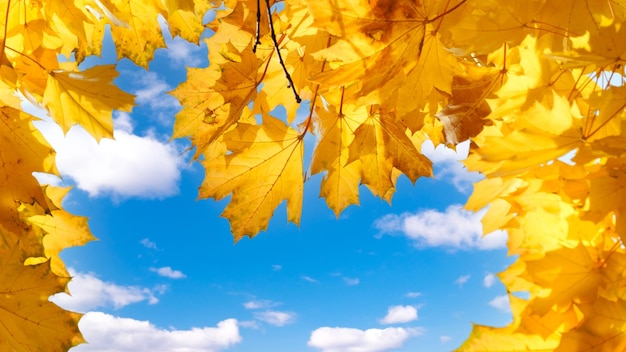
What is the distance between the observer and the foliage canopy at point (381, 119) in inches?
22.4

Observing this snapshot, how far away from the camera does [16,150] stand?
2.79 feet

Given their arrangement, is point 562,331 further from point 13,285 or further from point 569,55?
point 13,285

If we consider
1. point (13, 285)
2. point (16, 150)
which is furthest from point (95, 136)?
point (13, 285)

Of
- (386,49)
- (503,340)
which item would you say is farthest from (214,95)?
(503,340)

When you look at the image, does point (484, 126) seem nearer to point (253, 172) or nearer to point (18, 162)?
point (253, 172)

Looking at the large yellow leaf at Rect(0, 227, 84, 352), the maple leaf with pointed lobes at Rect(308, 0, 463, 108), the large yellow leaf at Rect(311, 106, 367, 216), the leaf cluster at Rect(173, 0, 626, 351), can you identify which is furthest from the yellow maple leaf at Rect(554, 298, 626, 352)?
the large yellow leaf at Rect(0, 227, 84, 352)

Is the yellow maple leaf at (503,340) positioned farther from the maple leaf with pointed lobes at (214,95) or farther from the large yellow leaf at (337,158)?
the maple leaf with pointed lobes at (214,95)

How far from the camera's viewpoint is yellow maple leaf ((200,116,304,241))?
105cm

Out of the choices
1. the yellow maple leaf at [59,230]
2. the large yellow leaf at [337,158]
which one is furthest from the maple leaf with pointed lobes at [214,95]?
the yellow maple leaf at [59,230]

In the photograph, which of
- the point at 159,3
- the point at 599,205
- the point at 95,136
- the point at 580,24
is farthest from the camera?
the point at 159,3

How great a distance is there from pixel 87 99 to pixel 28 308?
406 millimetres

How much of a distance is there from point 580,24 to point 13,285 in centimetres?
99

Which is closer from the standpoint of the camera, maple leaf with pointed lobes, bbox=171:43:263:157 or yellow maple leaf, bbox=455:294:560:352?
yellow maple leaf, bbox=455:294:560:352

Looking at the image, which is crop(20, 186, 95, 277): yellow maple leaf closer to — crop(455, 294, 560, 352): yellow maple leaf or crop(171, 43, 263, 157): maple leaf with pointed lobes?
crop(171, 43, 263, 157): maple leaf with pointed lobes
